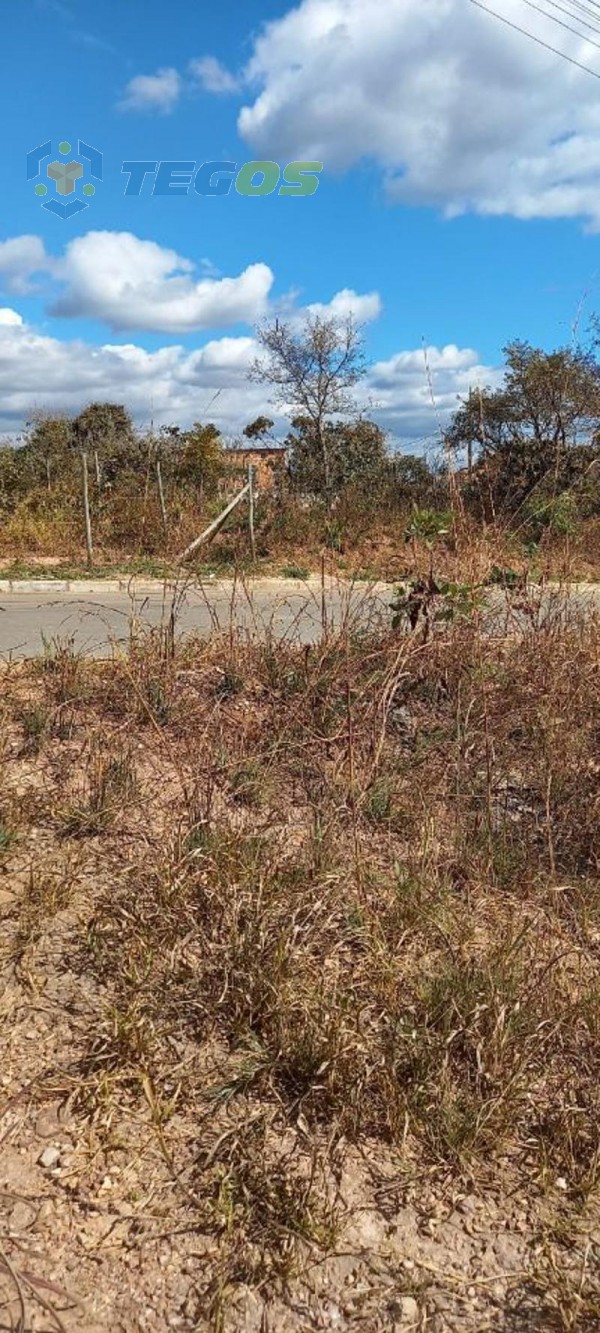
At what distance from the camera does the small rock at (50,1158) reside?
183cm

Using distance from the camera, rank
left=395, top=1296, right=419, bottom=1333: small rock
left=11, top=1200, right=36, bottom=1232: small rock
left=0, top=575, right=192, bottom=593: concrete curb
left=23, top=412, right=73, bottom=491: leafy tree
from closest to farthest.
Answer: left=395, top=1296, right=419, bottom=1333: small rock → left=11, top=1200, right=36, bottom=1232: small rock → left=0, top=575, right=192, bottom=593: concrete curb → left=23, top=412, right=73, bottom=491: leafy tree

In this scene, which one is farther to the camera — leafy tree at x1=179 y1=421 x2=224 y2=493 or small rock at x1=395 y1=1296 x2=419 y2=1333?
leafy tree at x1=179 y1=421 x2=224 y2=493

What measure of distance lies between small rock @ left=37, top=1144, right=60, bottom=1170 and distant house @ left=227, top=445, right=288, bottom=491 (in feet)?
45.6

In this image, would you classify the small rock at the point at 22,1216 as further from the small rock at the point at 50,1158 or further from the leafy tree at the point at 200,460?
the leafy tree at the point at 200,460

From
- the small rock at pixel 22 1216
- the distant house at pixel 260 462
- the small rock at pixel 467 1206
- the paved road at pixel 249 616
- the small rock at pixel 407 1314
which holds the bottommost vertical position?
the small rock at pixel 407 1314

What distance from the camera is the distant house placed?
15.5 meters

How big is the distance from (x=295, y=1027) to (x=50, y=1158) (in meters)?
0.61

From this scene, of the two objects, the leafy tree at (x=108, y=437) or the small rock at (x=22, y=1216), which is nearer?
the small rock at (x=22, y=1216)

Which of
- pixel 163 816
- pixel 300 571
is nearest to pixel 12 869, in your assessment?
pixel 163 816

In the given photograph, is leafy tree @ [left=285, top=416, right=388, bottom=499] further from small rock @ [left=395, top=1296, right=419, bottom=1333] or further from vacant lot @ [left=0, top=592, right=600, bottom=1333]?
small rock @ [left=395, top=1296, right=419, bottom=1333]

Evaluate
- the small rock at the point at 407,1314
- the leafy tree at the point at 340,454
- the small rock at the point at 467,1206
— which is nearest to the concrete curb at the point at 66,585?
the leafy tree at the point at 340,454

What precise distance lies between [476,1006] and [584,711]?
2.17 m

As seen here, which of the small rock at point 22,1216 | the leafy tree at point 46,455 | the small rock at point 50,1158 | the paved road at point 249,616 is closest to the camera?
the small rock at point 22,1216

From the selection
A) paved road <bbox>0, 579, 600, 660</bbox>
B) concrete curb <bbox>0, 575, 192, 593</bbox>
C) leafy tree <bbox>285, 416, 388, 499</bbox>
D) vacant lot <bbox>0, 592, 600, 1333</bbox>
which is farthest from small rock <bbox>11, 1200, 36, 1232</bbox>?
leafy tree <bbox>285, 416, 388, 499</bbox>
